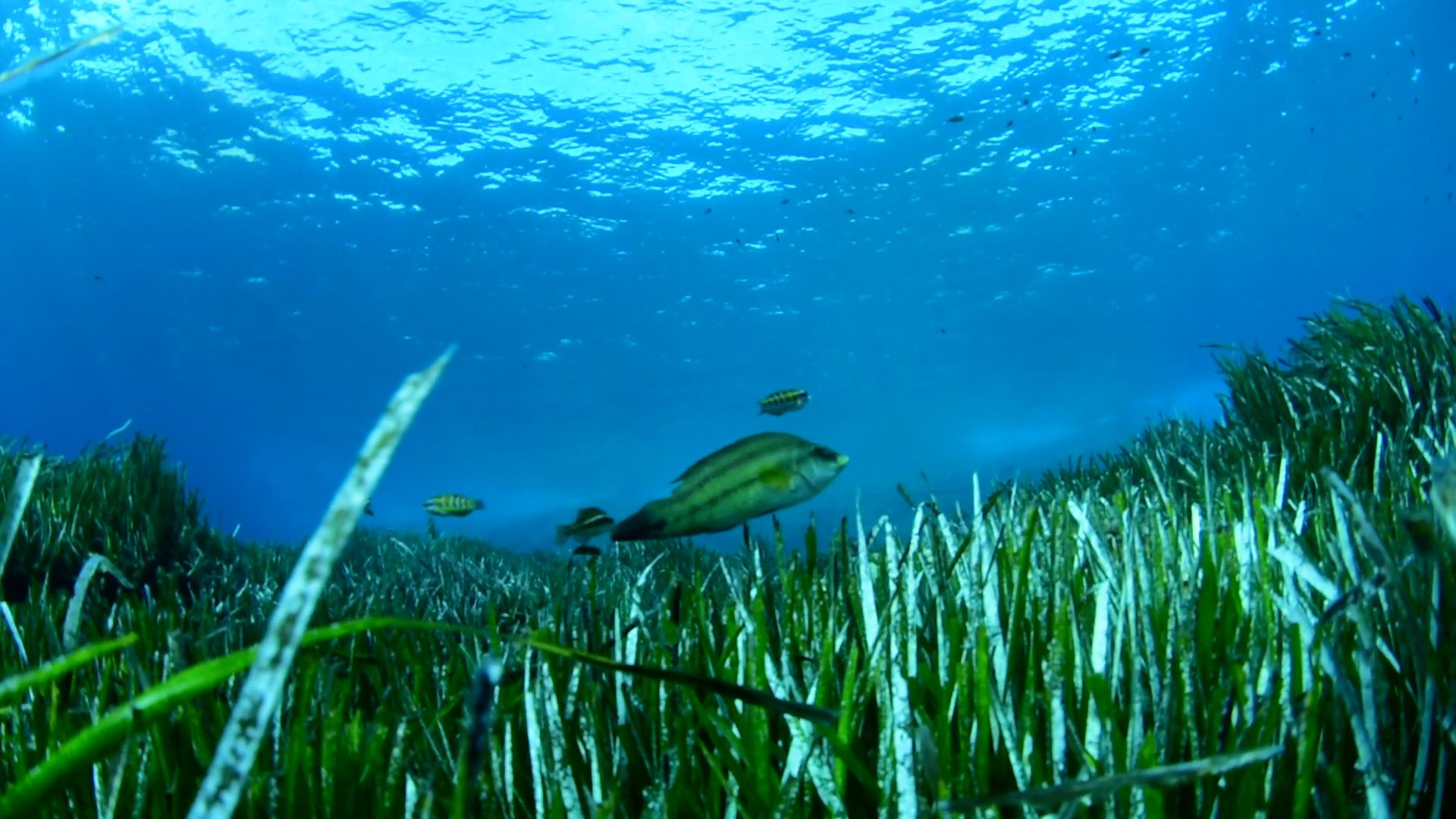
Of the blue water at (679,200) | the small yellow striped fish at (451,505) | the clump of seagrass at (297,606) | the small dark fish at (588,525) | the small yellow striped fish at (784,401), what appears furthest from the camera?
the blue water at (679,200)

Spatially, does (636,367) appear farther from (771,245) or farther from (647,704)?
(647,704)

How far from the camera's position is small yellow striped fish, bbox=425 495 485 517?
31.5 ft

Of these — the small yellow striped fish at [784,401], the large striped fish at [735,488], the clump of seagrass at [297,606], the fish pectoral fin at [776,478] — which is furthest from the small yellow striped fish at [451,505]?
the clump of seagrass at [297,606]

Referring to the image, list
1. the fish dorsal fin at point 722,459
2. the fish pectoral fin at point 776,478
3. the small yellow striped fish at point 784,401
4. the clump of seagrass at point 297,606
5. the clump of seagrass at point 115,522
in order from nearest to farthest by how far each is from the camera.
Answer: the clump of seagrass at point 297,606, the fish dorsal fin at point 722,459, the fish pectoral fin at point 776,478, the clump of seagrass at point 115,522, the small yellow striped fish at point 784,401

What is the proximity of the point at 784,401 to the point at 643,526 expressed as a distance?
6.92m

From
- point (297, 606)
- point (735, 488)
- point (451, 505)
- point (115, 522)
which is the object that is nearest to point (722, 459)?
point (735, 488)

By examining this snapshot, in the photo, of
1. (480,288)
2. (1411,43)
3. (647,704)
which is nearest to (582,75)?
(480,288)

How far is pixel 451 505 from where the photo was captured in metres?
9.78

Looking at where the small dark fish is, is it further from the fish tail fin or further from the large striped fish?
the fish tail fin

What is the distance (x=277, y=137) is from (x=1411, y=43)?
5513 centimetres

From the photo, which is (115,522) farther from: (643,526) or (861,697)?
(861,697)

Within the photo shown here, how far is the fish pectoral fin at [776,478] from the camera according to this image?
3619mm

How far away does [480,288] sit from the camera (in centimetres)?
5372

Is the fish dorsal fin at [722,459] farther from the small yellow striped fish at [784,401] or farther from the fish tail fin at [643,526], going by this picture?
the small yellow striped fish at [784,401]
